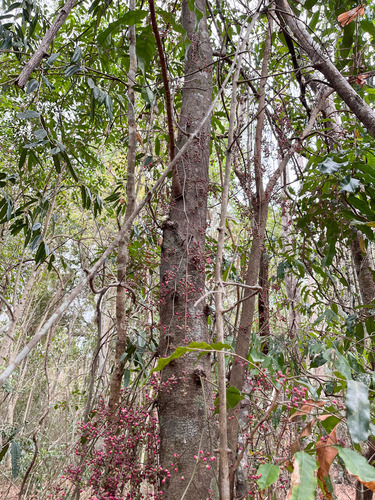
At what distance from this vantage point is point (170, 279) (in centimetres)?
113

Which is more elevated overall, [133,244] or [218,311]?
[133,244]

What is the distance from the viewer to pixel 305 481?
50 cm

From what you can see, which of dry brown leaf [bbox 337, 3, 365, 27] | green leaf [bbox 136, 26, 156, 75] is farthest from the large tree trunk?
dry brown leaf [bbox 337, 3, 365, 27]

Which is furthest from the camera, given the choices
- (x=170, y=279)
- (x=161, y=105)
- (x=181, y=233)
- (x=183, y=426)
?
(x=161, y=105)

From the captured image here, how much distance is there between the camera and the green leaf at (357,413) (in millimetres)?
550

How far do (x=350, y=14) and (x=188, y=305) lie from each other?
1139 mm

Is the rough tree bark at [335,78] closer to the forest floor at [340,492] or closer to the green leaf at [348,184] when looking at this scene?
the green leaf at [348,184]

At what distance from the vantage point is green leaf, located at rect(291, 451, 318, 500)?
19.3 inches

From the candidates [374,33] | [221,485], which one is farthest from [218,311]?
[374,33]

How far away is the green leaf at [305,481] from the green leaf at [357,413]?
0.08 m

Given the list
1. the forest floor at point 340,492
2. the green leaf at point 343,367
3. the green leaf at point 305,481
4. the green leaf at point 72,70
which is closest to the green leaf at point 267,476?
the green leaf at point 305,481

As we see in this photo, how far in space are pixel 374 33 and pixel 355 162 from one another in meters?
0.48

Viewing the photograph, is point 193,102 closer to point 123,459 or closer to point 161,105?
point 161,105

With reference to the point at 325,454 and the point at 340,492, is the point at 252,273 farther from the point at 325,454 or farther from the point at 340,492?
the point at 340,492
